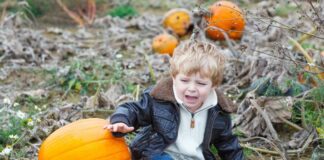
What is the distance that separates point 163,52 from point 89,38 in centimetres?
127

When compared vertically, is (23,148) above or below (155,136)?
below

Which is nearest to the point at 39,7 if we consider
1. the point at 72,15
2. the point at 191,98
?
the point at 72,15

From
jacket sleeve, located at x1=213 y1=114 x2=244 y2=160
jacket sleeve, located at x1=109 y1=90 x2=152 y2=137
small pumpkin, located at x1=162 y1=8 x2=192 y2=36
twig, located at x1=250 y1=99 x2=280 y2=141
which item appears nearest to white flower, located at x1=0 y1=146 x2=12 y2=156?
jacket sleeve, located at x1=109 y1=90 x2=152 y2=137

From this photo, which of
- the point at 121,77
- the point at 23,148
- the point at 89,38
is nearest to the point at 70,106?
the point at 23,148

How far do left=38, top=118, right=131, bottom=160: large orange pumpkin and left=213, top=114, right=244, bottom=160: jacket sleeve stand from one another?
61 centimetres

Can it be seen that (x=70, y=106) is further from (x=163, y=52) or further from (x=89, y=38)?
(x=89, y=38)

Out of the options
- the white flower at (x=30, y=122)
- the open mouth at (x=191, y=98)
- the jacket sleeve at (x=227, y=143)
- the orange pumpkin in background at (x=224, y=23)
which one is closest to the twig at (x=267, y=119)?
the jacket sleeve at (x=227, y=143)

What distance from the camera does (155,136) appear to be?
372 cm

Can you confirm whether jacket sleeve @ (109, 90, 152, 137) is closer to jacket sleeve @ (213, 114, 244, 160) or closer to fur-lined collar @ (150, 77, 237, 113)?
fur-lined collar @ (150, 77, 237, 113)

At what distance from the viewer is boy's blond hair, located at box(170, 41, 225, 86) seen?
347cm

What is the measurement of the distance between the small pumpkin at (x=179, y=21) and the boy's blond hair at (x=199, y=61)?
3765 millimetres

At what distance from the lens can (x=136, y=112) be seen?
3.64 m

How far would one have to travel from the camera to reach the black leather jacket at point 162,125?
11.9ft

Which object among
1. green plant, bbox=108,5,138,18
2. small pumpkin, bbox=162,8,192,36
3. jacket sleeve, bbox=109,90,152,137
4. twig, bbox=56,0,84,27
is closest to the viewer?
jacket sleeve, bbox=109,90,152,137
